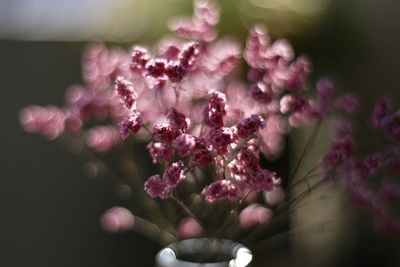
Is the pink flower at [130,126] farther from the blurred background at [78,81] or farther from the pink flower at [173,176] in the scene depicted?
the blurred background at [78,81]

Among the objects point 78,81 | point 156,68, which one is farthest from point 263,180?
point 78,81

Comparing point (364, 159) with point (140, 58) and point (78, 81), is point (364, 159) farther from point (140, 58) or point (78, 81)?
point (78, 81)

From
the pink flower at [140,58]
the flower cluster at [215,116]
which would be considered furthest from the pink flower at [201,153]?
the pink flower at [140,58]

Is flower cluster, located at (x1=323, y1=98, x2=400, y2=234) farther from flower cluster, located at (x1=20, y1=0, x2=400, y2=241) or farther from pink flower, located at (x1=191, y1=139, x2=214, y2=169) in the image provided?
pink flower, located at (x1=191, y1=139, x2=214, y2=169)

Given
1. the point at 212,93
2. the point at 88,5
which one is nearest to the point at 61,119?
the point at 212,93

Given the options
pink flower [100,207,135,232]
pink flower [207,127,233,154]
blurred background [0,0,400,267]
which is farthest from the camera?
blurred background [0,0,400,267]

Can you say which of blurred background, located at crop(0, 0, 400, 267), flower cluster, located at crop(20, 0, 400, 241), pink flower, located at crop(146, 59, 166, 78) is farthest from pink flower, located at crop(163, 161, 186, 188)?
blurred background, located at crop(0, 0, 400, 267)

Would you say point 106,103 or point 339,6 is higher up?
point 339,6

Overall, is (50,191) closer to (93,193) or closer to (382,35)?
(93,193)
